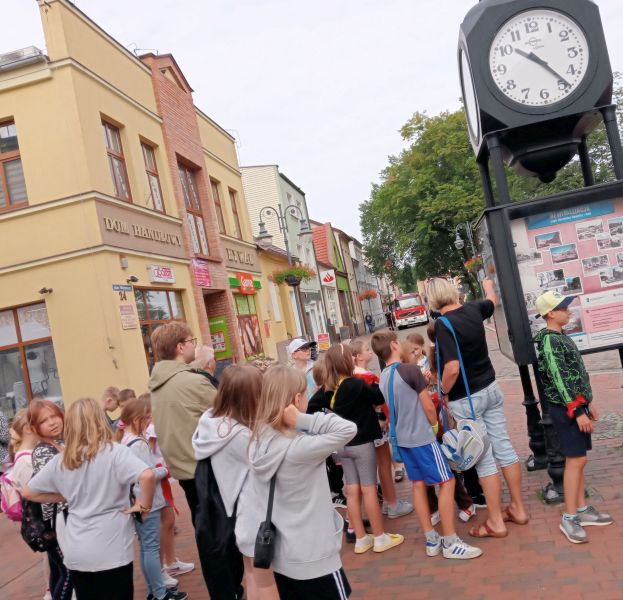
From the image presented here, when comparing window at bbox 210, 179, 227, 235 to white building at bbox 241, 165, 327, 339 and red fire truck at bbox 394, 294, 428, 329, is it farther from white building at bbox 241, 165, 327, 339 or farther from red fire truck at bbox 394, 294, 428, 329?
red fire truck at bbox 394, 294, 428, 329

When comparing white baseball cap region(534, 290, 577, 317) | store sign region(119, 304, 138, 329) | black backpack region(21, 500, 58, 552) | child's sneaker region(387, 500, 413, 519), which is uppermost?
store sign region(119, 304, 138, 329)

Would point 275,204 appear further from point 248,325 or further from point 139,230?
point 139,230

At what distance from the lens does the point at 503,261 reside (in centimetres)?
500

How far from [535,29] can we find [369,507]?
12.8 feet

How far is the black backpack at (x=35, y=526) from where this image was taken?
11.9 feet

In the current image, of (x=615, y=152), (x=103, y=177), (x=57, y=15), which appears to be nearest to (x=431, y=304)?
(x=615, y=152)

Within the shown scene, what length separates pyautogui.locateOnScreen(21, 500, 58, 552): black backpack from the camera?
363 centimetres

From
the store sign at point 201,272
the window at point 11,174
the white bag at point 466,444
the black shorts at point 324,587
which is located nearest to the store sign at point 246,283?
the store sign at point 201,272

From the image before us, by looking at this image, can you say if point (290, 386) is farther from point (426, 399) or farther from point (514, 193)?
point (514, 193)

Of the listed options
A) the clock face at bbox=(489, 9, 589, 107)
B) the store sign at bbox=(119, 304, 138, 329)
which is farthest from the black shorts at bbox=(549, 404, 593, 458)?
the store sign at bbox=(119, 304, 138, 329)

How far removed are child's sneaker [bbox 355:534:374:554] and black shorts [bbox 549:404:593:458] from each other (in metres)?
1.64

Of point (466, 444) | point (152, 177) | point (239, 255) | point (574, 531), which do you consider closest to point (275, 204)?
point (239, 255)

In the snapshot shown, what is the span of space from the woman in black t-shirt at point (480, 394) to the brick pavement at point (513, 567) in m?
0.20

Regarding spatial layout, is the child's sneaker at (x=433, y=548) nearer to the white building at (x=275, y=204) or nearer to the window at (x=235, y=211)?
the window at (x=235, y=211)
